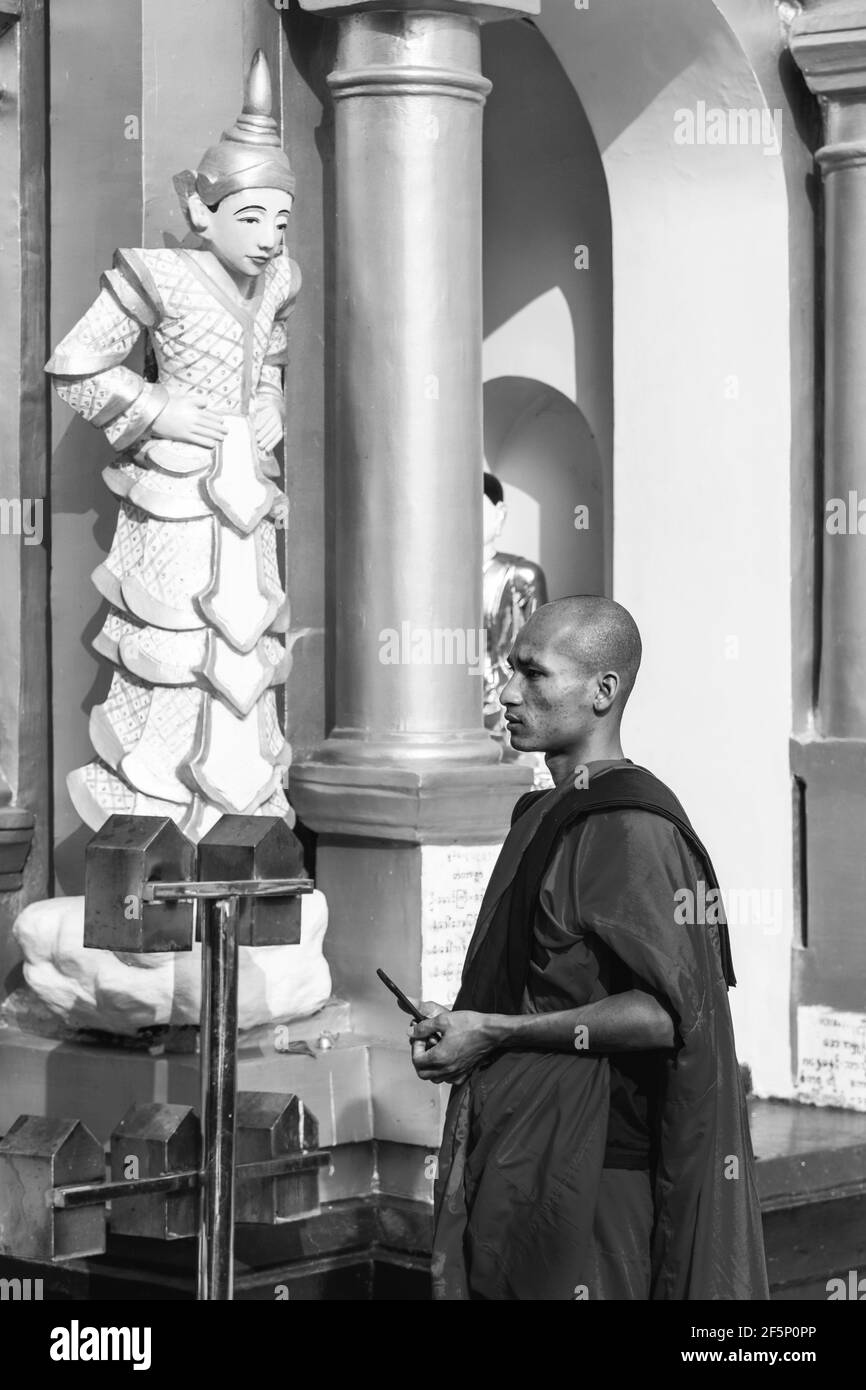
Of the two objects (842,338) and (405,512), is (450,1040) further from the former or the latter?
(842,338)

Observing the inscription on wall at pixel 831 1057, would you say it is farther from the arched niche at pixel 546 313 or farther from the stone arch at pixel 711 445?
the arched niche at pixel 546 313

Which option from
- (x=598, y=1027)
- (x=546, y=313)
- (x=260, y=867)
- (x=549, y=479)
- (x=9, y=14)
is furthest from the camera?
(x=549, y=479)

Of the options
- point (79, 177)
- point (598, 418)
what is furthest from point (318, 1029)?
point (598, 418)

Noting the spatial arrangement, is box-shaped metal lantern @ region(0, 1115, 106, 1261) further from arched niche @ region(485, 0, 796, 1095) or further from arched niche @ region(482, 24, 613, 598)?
arched niche @ region(482, 24, 613, 598)

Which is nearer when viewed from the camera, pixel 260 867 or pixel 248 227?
pixel 260 867

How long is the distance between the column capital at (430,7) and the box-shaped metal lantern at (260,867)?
2455mm

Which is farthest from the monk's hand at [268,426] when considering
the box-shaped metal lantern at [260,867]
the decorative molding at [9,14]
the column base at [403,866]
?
the box-shaped metal lantern at [260,867]

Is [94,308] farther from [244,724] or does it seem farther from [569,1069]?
[569,1069]

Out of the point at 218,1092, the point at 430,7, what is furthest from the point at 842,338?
the point at 218,1092

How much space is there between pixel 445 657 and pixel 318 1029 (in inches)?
40.1

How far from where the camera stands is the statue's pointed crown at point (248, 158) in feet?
19.2

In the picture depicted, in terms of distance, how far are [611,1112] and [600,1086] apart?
6cm

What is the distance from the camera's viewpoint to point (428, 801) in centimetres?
615

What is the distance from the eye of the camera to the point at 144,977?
228 inches
